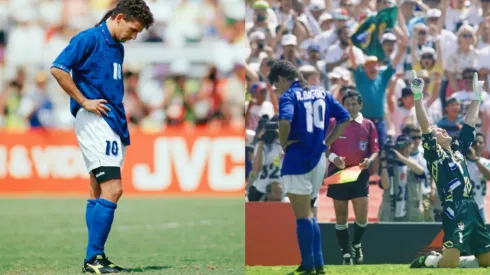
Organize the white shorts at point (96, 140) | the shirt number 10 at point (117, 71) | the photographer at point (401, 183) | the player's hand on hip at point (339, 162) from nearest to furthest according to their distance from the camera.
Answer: the white shorts at point (96, 140), the shirt number 10 at point (117, 71), the player's hand on hip at point (339, 162), the photographer at point (401, 183)

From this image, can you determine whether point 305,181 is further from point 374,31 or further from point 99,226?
point 374,31

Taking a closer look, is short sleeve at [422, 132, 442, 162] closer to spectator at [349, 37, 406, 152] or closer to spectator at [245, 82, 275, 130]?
spectator at [349, 37, 406, 152]

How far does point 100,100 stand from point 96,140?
0.33 m

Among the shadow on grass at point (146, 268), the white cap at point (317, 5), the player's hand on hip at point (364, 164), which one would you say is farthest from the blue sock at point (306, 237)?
the white cap at point (317, 5)

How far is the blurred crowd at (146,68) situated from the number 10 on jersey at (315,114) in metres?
12.9

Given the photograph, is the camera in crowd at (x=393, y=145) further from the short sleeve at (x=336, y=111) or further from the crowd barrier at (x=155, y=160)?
the crowd barrier at (x=155, y=160)

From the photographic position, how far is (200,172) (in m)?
21.1

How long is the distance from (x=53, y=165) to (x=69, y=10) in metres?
4.91

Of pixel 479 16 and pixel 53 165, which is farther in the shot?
pixel 53 165

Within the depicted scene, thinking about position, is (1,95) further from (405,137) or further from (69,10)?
(405,137)

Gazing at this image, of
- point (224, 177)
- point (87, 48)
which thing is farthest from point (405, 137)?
point (224, 177)

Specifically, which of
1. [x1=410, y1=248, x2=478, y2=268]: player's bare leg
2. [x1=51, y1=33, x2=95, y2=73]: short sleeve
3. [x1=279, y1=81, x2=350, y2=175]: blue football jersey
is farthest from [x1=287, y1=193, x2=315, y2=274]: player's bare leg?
[x1=51, y1=33, x2=95, y2=73]: short sleeve

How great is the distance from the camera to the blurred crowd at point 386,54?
1112 centimetres

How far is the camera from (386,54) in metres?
11.4
